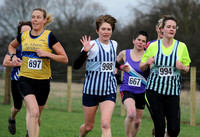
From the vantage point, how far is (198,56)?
983 inches

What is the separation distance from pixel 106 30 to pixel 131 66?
172 centimetres

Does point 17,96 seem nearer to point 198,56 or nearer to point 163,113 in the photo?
point 163,113

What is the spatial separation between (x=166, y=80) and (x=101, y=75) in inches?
40.3

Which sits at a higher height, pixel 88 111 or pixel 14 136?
pixel 88 111

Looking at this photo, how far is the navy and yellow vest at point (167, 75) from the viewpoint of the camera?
5.45 m

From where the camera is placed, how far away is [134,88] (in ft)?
23.5

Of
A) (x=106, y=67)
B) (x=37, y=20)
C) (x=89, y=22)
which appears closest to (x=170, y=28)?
(x=106, y=67)

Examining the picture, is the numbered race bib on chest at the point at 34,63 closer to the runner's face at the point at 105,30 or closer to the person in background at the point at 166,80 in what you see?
the runner's face at the point at 105,30

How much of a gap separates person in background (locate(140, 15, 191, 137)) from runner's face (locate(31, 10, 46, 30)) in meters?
1.89

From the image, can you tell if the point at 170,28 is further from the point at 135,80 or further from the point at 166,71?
the point at 135,80

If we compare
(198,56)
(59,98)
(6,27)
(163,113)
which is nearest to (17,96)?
(163,113)

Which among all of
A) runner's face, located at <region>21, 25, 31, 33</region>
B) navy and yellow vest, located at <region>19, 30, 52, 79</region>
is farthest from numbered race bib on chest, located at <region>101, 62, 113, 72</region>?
runner's face, located at <region>21, 25, 31, 33</region>

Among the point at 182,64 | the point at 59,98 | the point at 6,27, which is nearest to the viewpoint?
the point at 182,64

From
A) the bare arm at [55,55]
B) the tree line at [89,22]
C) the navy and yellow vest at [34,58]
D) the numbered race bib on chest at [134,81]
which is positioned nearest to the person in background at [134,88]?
the numbered race bib on chest at [134,81]
